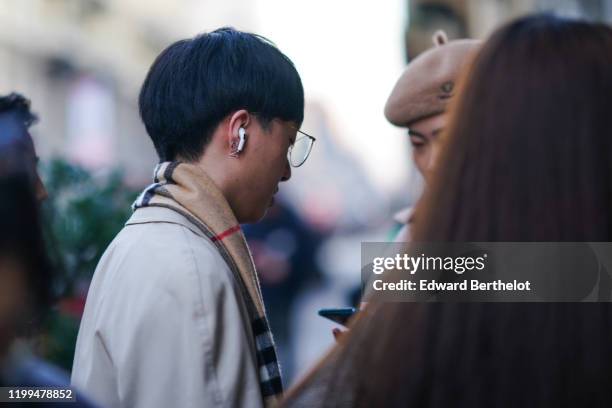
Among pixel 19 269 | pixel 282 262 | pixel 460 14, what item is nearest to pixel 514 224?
pixel 19 269

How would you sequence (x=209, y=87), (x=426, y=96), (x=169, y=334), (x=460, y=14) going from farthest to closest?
(x=460, y=14), (x=426, y=96), (x=209, y=87), (x=169, y=334)

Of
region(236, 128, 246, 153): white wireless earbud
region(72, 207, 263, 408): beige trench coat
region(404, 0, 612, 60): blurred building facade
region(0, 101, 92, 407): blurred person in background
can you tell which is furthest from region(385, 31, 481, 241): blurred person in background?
region(404, 0, 612, 60): blurred building facade

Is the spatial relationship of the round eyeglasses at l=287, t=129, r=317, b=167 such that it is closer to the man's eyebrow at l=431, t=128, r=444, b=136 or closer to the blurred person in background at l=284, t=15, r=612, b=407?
the man's eyebrow at l=431, t=128, r=444, b=136

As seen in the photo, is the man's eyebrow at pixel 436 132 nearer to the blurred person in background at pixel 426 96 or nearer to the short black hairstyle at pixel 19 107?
the blurred person in background at pixel 426 96

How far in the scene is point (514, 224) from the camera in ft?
5.58

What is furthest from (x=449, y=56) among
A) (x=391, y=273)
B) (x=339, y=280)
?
(x=339, y=280)

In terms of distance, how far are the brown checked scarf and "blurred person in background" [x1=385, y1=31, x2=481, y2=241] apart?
35.5 inches

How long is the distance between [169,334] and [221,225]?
0.37 m

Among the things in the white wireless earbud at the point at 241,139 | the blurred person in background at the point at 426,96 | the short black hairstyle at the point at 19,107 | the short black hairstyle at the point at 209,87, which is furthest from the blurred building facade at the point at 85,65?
the white wireless earbud at the point at 241,139

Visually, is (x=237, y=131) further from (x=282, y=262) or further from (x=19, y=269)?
(x=282, y=262)

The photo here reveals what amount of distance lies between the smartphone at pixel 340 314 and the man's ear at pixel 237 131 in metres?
0.49

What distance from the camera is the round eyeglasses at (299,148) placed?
2.92 meters

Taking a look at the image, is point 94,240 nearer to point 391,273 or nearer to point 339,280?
point 391,273

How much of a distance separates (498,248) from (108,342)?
3.57 ft
